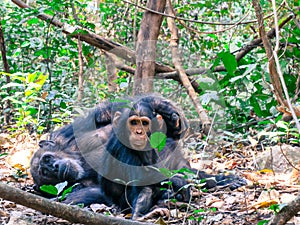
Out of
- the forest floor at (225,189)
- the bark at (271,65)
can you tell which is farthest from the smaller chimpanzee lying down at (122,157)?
the bark at (271,65)

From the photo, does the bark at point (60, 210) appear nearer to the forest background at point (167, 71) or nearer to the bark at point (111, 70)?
the forest background at point (167, 71)

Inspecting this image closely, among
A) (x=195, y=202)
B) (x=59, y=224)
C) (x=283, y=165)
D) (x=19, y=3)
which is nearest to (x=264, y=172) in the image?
(x=283, y=165)

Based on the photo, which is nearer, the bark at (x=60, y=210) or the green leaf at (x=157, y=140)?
the bark at (x=60, y=210)

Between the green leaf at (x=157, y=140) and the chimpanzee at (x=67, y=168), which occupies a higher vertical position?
the green leaf at (x=157, y=140)

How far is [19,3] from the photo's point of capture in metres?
5.93

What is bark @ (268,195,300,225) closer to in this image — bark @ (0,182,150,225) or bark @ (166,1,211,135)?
bark @ (0,182,150,225)

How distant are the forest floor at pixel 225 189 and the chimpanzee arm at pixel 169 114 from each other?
217 millimetres

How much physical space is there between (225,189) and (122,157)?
0.86m

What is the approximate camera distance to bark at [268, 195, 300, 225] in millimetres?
1990

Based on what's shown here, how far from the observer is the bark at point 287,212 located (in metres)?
1.99

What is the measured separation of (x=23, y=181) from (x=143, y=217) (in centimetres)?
171

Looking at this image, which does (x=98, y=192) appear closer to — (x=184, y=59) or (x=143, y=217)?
(x=143, y=217)

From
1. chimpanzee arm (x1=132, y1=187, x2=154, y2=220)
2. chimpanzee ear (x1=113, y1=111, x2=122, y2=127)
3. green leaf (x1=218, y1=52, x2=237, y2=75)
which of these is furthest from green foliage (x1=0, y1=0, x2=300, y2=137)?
chimpanzee arm (x1=132, y1=187, x2=154, y2=220)

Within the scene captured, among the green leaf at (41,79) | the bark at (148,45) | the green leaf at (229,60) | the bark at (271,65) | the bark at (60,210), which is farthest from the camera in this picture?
the green leaf at (41,79)
